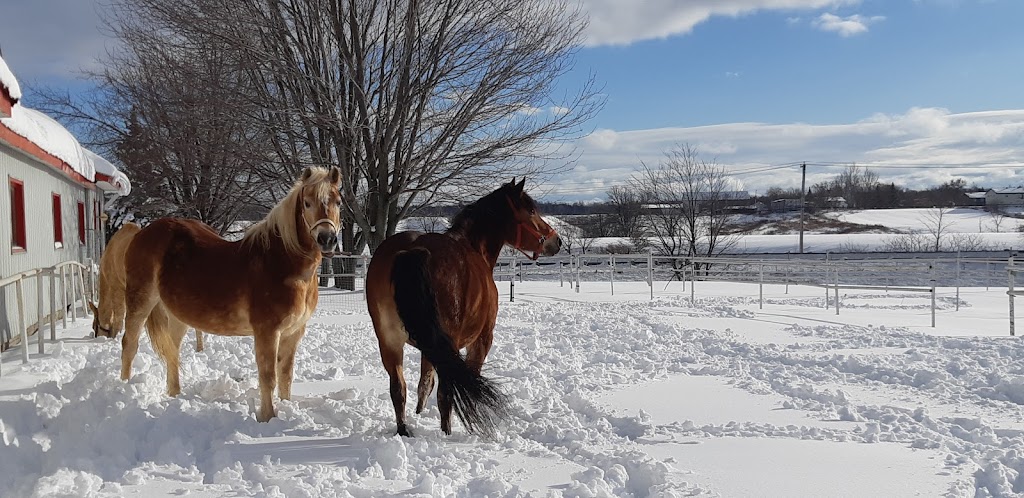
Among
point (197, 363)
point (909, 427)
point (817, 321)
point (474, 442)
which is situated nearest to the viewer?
point (474, 442)

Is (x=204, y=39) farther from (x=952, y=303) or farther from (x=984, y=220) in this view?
(x=984, y=220)

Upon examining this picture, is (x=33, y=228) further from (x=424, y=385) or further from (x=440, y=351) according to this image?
(x=440, y=351)

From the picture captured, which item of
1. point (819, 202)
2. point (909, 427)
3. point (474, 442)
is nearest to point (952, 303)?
point (909, 427)

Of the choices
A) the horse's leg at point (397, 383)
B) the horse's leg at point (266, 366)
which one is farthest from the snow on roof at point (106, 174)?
the horse's leg at point (397, 383)

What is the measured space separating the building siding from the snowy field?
839mm

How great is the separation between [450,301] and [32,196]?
26.6 feet

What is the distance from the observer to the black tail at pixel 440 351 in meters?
4.08

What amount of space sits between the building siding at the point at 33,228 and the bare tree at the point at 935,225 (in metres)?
49.3

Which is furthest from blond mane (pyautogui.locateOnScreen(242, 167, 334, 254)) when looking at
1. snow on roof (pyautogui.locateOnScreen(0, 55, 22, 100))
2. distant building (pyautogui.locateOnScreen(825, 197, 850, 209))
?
distant building (pyautogui.locateOnScreen(825, 197, 850, 209))

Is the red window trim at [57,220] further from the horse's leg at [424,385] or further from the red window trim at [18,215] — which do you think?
the horse's leg at [424,385]

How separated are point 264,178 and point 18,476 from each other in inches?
568

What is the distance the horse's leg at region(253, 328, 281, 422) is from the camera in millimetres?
4512

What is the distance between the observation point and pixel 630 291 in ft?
68.0

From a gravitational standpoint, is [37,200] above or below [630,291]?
above
